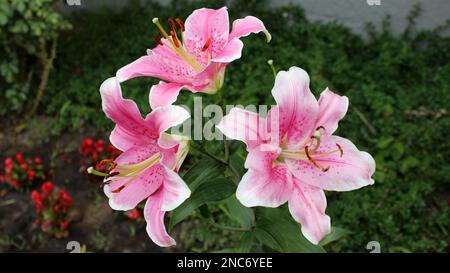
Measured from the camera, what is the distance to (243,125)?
1.06 metres

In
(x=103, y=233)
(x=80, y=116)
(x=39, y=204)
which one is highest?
(x=80, y=116)

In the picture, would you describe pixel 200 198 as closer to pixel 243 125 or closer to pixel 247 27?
pixel 243 125

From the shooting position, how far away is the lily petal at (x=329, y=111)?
1169mm

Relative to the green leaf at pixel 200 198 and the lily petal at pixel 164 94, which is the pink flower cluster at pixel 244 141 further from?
the green leaf at pixel 200 198

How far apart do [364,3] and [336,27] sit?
0.22 m

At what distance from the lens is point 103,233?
261cm

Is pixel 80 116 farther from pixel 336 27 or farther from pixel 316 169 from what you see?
pixel 316 169

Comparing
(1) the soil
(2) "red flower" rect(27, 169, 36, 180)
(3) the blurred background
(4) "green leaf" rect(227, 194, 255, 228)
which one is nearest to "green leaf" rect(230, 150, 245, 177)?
(4) "green leaf" rect(227, 194, 255, 228)

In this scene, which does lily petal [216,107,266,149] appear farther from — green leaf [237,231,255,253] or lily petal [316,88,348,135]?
green leaf [237,231,255,253]

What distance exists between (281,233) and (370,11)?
2230 millimetres

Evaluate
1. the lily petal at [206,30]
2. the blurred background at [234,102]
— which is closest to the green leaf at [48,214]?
the blurred background at [234,102]

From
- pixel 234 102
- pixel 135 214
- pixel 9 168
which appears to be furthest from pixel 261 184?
pixel 9 168

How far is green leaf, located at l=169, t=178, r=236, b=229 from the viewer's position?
1305 millimetres
